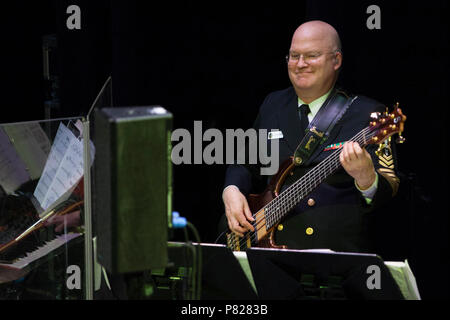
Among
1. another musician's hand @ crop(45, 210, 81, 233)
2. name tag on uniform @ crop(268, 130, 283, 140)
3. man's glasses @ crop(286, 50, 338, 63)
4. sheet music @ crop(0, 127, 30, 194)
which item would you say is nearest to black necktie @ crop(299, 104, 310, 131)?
name tag on uniform @ crop(268, 130, 283, 140)

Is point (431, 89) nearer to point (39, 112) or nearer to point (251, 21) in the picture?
point (251, 21)

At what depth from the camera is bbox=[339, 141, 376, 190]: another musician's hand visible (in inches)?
99.6

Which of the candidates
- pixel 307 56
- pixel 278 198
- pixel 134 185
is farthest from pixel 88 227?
pixel 307 56

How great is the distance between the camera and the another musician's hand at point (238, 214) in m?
2.95

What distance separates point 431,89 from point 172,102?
55.8 inches

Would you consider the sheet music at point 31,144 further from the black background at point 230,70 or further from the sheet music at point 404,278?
the sheet music at point 404,278

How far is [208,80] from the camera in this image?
363 cm

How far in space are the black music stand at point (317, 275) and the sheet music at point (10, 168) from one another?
1008 mm

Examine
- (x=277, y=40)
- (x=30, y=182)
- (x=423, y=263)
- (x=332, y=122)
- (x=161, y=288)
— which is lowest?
(x=423, y=263)

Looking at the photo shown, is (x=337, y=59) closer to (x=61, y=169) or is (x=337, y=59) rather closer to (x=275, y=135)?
(x=275, y=135)

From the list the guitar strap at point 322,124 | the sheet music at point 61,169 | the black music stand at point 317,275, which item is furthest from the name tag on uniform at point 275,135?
the black music stand at point 317,275

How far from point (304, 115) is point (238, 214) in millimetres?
555

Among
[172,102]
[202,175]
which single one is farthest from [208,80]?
[202,175]

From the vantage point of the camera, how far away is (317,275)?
2.10 metres
